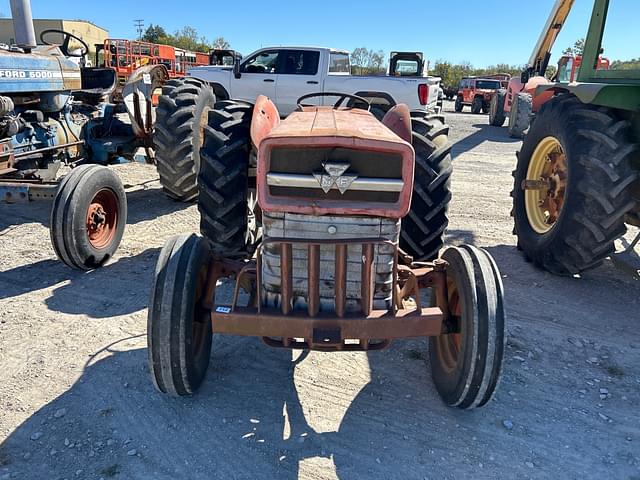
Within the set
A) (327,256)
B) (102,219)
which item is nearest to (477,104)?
(102,219)

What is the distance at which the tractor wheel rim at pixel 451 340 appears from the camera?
2.81 m

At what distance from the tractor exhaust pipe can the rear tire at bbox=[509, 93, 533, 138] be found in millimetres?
11677

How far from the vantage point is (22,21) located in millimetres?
6262

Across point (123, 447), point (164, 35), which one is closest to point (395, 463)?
point (123, 447)

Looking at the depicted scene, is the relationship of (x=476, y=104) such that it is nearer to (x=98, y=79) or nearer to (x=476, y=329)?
(x=98, y=79)

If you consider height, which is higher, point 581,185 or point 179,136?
point 179,136

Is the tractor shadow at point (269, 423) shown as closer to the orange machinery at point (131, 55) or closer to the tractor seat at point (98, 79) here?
the tractor seat at point (98, 79)

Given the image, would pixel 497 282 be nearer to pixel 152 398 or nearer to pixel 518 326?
pixel 518 326

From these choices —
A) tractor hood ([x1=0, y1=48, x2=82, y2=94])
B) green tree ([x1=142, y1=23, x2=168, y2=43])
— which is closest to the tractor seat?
tractor hood ([x1=0, y1=48, x2=82, y2=94])

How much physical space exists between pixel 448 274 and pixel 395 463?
3.30 feet

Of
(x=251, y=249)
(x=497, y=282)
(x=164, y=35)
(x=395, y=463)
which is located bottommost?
(x=395, y=463)

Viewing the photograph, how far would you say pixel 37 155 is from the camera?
542 centimetres

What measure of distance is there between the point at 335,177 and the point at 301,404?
4.47 ft

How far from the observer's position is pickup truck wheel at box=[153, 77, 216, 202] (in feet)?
18.5
